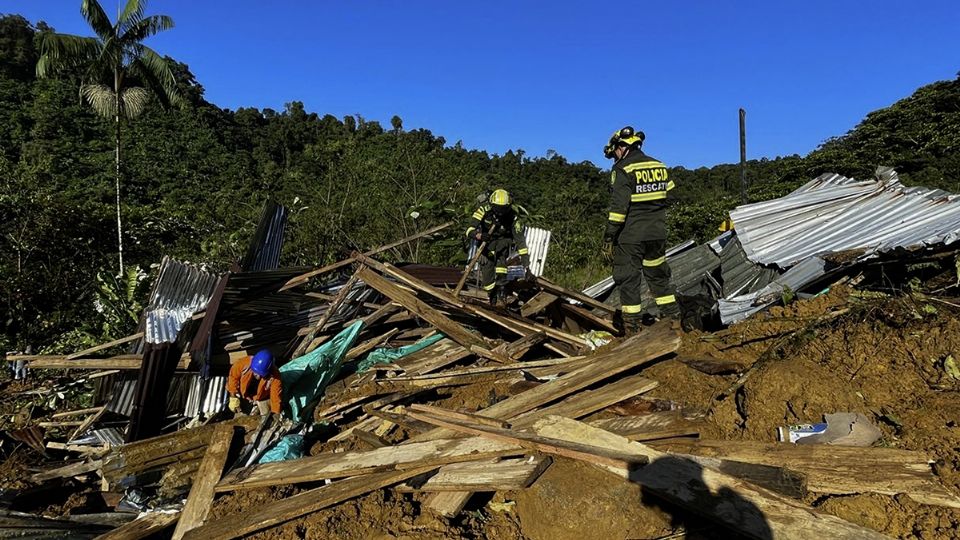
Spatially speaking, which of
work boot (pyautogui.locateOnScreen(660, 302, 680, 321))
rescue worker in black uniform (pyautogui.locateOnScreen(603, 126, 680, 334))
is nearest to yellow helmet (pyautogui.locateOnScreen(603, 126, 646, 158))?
rescue worker in black uniform (pyautogui.locateOnScreen(603, 126, 680, 334))

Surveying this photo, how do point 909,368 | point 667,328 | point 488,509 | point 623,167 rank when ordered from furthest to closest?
point 623,167
point 667,328
point 909,368
point 488,509

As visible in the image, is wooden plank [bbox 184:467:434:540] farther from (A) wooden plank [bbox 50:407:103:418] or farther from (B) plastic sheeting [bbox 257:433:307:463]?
(A) wooden plank [bbox 50:407:103:418]

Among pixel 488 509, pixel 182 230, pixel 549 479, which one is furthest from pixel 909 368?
pixel 182 230

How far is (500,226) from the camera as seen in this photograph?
26.9 ft

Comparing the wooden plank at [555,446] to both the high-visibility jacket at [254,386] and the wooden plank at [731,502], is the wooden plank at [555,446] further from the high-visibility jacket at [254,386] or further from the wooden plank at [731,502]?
the high-visibility jacket at [254,386]

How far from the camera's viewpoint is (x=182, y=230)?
16078 mm

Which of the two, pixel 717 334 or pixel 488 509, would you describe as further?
pixel 717 334

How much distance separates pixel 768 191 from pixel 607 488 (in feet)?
112

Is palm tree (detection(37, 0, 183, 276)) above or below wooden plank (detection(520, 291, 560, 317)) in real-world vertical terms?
above

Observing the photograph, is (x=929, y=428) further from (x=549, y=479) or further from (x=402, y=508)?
(x=402, y=508)

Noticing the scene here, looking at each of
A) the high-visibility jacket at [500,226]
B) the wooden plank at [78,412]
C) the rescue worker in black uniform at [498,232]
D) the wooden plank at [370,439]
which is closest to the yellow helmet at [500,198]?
the rescue worker in black uniform at [498,232]

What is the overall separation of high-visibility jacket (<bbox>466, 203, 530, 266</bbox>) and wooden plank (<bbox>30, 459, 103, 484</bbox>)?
17.7ft

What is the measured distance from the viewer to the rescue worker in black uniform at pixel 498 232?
8.07 metres

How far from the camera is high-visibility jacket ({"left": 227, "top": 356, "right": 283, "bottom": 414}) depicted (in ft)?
16.1
